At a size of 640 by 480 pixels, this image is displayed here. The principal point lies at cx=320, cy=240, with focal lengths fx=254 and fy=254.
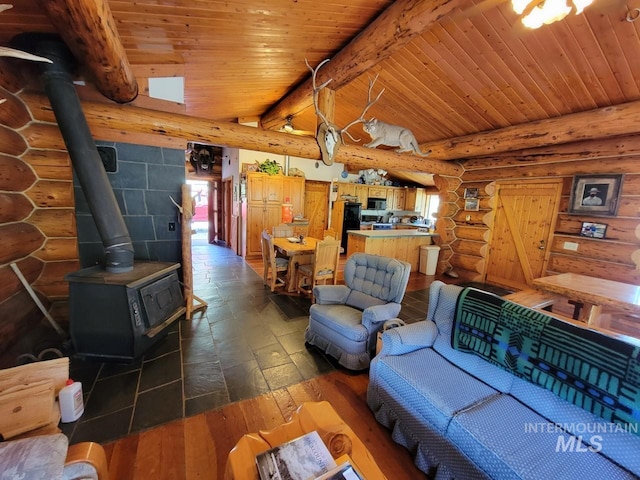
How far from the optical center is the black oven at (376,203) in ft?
27.4

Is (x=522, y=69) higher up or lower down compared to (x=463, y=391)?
higher up

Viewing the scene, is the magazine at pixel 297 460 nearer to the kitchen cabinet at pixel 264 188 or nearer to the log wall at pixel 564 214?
the log wall at pixel 564 214

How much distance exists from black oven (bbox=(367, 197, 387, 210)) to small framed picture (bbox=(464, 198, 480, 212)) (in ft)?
10.4

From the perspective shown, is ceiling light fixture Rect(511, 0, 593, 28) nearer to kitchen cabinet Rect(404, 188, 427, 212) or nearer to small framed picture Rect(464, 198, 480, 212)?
small framed picture Rect(464, 198, 480, 212)

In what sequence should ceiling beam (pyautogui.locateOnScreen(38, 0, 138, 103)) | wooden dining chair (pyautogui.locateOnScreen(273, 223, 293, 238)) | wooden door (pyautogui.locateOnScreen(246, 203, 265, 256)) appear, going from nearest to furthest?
1. ceiling beam (pyautogui.locateOnScreen(38, 0, 138, 103))
2. wooden dining chair (pyautogui.locateOnScreen(273, 223, 293, 238))
3. wooden door (pyautogui.locateOnScreen(246, 203, 265, 256))

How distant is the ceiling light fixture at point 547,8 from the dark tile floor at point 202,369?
9.67ft

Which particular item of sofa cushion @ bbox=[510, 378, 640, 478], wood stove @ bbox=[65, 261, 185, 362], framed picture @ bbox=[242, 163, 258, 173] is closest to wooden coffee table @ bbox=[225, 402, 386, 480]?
sofa cushion @ bbox=[510, 378, 640, 478]

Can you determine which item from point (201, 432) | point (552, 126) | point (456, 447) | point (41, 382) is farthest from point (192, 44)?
point (552, 126)

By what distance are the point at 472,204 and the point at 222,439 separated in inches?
230

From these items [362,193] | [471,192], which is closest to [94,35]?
[471,192]

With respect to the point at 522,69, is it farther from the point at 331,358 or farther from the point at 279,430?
the point at 279,430

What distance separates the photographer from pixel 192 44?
2.58 meters

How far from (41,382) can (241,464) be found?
4.57 ft

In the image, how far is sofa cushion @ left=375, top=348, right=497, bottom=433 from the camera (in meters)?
1.45
